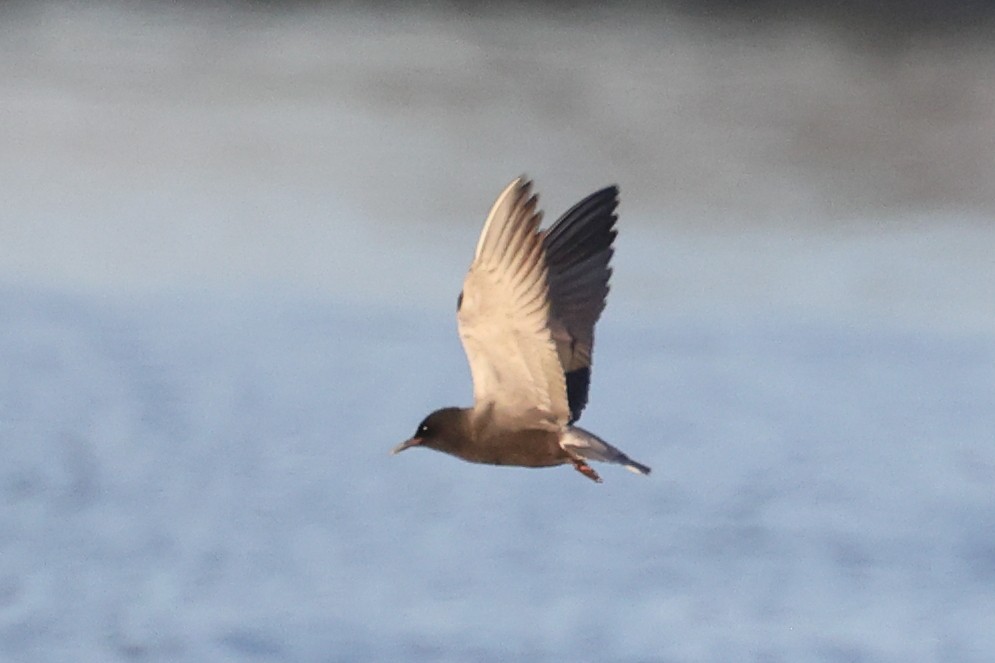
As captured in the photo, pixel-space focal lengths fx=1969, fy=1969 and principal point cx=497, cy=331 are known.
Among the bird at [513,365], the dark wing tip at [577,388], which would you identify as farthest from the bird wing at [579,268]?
the bird at [513,365]

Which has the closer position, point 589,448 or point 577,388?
point 589,448

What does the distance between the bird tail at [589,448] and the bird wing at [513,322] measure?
39mm

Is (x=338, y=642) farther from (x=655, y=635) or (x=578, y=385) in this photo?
(x=578, y=385)

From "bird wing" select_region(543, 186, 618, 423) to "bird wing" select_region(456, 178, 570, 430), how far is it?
355 millimetres

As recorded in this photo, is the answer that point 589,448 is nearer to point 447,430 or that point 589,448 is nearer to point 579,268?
point 447,430

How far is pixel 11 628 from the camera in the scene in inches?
556

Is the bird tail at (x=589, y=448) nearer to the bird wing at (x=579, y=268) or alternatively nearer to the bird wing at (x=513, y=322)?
the bird wing at (x=513, y=322)

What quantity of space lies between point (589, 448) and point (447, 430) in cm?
31

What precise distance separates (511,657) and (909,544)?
3.21 meters

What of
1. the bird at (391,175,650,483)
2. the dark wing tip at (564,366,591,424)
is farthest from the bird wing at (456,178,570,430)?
the dark wing tip at (564,366,591,424)

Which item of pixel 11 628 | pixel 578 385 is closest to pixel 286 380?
pixel 11 628

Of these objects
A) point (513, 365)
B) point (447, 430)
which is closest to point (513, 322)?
point (513, 365)

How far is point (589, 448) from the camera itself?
164 inches

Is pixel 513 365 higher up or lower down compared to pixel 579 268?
lower down
